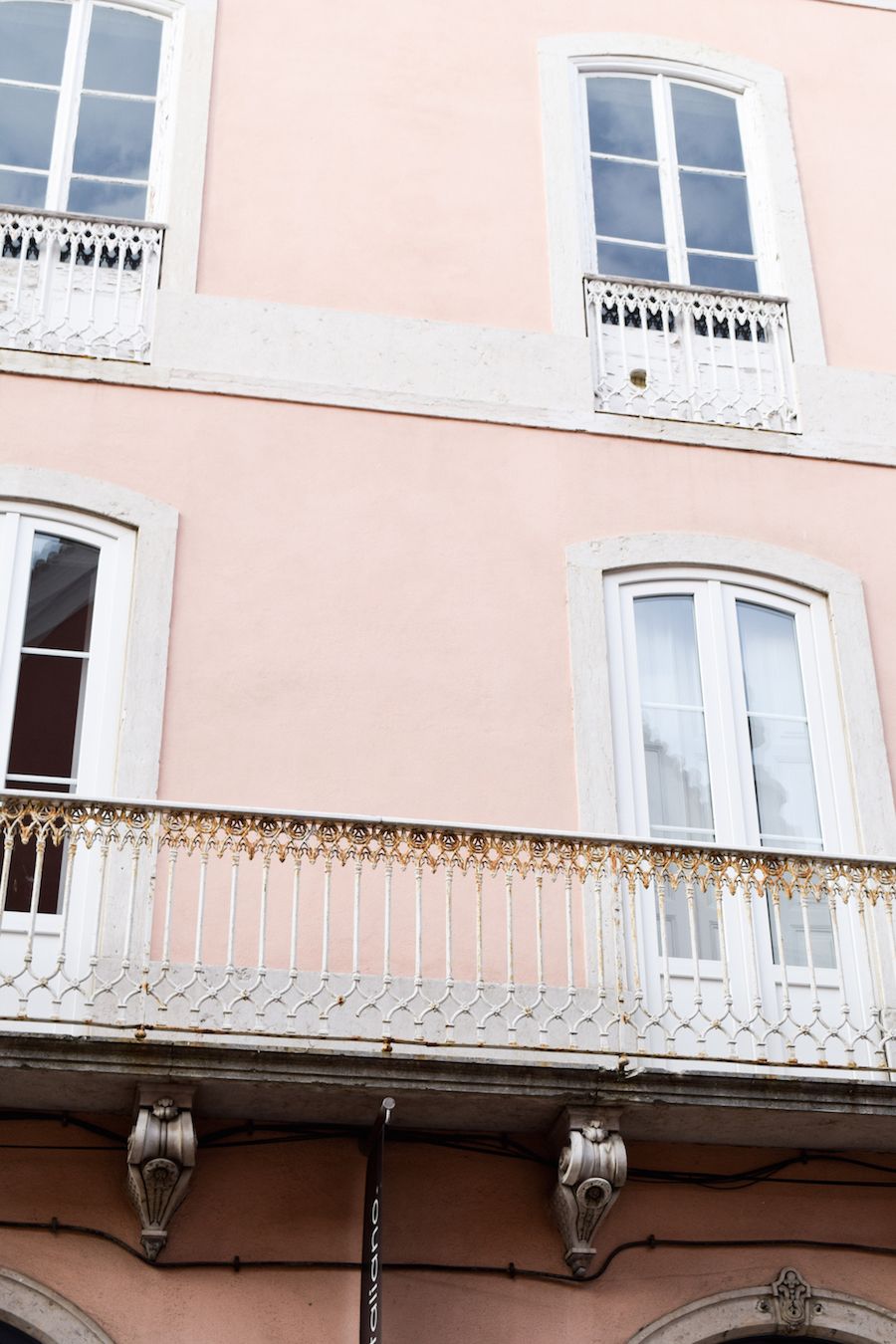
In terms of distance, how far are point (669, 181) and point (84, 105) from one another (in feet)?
12.1

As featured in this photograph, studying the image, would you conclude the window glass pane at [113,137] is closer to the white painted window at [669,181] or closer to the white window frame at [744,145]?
the white window frame at [744,145]

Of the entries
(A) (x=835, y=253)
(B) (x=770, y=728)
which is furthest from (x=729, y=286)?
(B) (x=770, y=728)

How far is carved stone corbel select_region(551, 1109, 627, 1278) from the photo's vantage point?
8.25 metres

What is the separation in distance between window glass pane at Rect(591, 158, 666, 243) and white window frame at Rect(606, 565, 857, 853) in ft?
8.17

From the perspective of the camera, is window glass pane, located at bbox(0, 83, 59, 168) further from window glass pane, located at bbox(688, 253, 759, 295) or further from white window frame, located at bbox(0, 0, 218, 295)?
window glass pane, located at bbox(688, 253, 759, 295)

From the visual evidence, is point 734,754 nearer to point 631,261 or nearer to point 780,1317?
point 780,1317

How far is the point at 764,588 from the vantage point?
10.5 m

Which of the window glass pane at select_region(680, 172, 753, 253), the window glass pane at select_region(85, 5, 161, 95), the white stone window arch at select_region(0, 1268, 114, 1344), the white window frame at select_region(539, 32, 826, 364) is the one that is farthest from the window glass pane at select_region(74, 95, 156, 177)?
the white stone window arch at select_region(0, 1268, 114, 1344)

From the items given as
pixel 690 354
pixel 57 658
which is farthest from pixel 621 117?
pixel 57 658

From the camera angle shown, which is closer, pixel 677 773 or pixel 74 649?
pixel 74 649

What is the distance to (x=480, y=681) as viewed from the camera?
9.87m

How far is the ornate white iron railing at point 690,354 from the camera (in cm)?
1104

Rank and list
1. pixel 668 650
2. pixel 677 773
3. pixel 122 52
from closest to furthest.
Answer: pixel 677 773 → pixel 668 650 → pixel 122 52

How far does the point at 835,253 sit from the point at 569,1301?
6.68m
